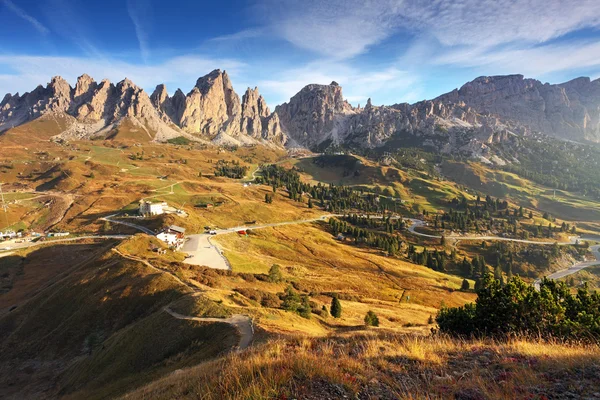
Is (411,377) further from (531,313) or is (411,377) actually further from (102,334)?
(102,334)

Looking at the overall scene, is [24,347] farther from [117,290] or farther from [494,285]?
[494,285]

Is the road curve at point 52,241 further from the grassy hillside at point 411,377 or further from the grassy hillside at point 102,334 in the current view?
the grassy hillside at point 411,377

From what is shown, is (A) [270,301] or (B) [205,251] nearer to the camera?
(A) [270,301]

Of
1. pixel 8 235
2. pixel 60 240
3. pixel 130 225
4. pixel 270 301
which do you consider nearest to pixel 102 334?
pixel 270 301

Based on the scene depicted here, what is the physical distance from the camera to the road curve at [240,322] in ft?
97.2

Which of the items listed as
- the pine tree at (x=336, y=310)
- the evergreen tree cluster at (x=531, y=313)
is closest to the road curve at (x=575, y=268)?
the pine tree at (x=336, y=310)

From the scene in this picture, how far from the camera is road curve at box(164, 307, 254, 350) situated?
29.6 meters

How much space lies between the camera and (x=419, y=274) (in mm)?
118875

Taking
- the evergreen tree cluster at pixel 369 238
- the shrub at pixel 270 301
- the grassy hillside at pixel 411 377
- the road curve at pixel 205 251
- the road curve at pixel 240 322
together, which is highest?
the grassy hillside at pixel 411 377

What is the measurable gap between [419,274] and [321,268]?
4347 cm

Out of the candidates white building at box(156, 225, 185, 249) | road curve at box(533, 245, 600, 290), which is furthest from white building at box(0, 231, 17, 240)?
road curve at box(533, 245, 600, 290)

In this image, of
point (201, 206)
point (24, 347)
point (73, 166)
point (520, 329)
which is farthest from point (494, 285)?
point (73, 166)

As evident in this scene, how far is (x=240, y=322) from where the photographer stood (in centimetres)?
3488

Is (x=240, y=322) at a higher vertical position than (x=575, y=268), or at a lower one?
higher
